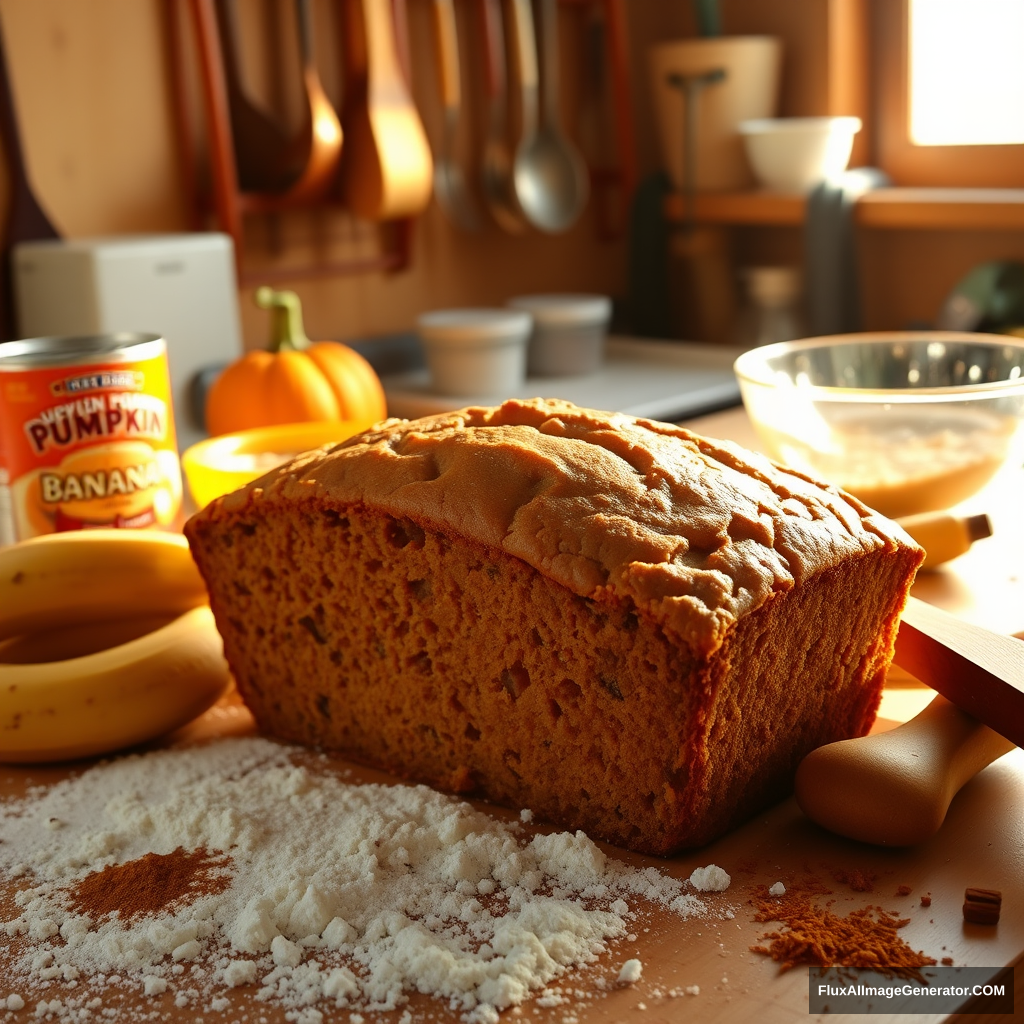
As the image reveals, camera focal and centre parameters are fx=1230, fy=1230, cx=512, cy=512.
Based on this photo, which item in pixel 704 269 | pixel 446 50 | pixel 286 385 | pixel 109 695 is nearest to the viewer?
pixel 109 695

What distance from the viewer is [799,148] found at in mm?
2459

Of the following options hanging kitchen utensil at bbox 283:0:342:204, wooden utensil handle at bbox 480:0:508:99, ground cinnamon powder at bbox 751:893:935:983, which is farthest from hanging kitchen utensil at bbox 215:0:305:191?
ground cinnamon powder at bbox 751:893:935:983

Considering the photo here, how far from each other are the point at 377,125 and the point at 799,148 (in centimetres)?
86

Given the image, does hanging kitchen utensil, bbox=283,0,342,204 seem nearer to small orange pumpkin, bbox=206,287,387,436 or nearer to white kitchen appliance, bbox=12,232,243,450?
white kitchen appliance, bbox=12,232,243,450

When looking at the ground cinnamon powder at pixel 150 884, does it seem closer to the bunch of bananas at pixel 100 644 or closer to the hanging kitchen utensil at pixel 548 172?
the bunch of bananas at pixel 100 644

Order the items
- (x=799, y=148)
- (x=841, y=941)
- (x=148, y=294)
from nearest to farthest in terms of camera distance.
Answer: (x=841, y=941) < (x=148, y=294) < (x=799, y=148)

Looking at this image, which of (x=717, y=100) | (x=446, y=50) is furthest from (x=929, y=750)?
(x=717, y=100)

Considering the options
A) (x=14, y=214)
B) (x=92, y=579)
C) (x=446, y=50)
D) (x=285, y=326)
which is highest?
(x=446, y=50)

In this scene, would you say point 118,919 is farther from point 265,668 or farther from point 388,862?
point 265,668

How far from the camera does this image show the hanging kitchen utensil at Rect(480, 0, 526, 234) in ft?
7.95

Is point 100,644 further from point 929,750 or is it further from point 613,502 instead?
point 929,750

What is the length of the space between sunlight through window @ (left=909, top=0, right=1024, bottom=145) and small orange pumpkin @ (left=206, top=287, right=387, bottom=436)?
4.95 feet

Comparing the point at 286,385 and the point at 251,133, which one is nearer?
the point at 286,385

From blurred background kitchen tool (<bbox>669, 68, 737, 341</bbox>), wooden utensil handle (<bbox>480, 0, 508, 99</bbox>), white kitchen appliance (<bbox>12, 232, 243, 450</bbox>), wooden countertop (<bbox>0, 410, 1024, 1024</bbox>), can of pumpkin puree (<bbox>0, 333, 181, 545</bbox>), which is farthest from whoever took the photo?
blurred background kitchen tool (<bbox>669, 68, 737, 341</bbox>)
